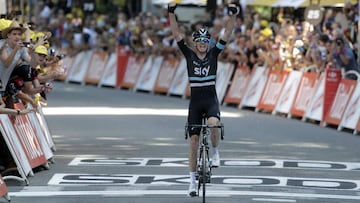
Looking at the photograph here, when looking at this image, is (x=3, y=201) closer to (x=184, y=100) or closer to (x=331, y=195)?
(x=331, y=195)

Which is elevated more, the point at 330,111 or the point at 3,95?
the point at 3,95

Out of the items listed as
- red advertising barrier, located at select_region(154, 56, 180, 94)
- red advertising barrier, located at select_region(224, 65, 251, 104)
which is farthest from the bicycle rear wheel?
red advertising barrier, located at select_region(154, 56, 180, 94)

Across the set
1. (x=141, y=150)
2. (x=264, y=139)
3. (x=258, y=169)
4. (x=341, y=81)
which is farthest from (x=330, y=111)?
(x=258, y=169)

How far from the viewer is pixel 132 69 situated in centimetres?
3631

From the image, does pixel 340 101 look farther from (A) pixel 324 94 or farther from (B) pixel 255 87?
(B) pixel 255 87

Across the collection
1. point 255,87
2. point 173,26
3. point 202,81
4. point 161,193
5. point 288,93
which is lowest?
point 255,87

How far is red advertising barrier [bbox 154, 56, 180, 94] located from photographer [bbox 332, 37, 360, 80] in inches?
361

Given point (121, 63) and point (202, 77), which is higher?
point (202, 77)

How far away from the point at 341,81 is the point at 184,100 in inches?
321

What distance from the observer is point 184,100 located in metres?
32.0

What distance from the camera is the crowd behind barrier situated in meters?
16.7

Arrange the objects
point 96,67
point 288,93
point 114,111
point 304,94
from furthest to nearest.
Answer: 1. point 96,67
2. point 114,111
3. point 288,93
4. point 304,94

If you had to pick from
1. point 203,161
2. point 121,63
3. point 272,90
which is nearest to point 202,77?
point 203,161

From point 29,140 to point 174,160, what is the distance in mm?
2477
